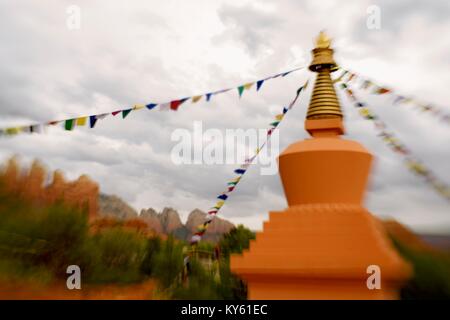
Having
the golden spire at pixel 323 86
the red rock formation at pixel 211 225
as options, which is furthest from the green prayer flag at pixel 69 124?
the red rock formation at pixel 211 225

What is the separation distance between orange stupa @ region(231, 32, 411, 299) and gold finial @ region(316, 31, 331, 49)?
11.6 inches

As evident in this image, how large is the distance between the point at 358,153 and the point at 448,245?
6.56 feet

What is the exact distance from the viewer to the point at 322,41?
8.27 metres

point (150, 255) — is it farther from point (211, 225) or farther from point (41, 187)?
point (211, 225)

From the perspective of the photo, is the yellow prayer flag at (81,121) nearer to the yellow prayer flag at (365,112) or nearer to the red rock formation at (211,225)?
the yellow prayer flag at (365,112)

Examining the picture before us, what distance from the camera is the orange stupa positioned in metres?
6.66

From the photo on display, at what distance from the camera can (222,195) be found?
859 centimetres

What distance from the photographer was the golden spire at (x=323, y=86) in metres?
7.93

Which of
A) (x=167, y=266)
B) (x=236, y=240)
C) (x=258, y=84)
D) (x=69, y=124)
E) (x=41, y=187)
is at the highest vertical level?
(x=258, y=84)

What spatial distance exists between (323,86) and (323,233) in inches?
109

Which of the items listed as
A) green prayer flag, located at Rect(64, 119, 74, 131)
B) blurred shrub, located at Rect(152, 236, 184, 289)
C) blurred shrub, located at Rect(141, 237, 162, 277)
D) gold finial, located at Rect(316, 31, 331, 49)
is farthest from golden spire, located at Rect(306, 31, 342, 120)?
blurred shrub, located at Rect(141, 237, 162, 277)

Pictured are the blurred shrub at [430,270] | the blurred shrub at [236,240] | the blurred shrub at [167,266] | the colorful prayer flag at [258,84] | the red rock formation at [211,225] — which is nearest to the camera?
the blurred shrub at [430,270]

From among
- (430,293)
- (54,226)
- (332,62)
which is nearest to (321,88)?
(332,62)

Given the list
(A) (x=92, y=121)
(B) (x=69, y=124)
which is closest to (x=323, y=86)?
(A) (x=92, y=121)
